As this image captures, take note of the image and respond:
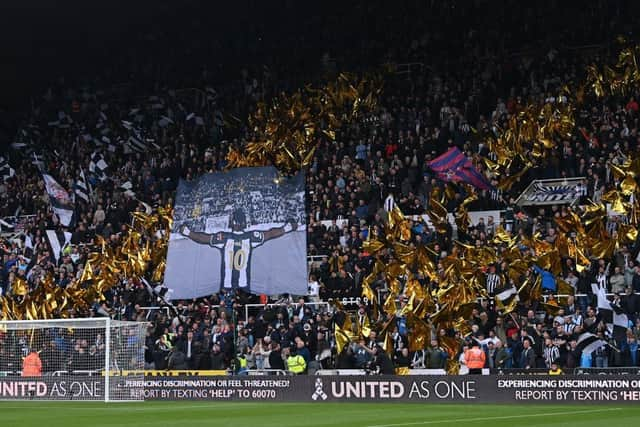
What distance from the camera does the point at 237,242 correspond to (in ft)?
108

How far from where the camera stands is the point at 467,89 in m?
35.0

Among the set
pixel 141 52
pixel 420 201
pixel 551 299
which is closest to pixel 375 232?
pixel 420 201

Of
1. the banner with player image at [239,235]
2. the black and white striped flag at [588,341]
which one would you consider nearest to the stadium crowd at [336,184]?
the black and white striped flag at [588,341]

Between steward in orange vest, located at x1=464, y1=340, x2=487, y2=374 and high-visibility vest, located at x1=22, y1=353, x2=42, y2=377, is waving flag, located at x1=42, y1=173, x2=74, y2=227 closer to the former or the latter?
high-visibility vest, located at x1=22, y1=353, x2=42, y2=377

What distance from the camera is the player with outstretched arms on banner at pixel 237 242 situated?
105 feet

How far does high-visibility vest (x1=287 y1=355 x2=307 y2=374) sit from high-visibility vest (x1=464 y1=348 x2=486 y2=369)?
13.2ft

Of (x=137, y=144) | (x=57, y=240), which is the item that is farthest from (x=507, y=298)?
(x=137, y=144)

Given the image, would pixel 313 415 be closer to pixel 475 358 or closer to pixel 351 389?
pixel 351 389

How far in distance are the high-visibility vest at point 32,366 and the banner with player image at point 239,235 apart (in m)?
5.40

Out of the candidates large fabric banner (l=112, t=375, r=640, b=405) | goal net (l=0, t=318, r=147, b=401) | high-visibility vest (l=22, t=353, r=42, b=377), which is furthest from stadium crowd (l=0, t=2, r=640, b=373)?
large fabric banner (l=112, t=375, r=640, b=405)

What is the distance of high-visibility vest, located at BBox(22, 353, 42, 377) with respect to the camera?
2784cm

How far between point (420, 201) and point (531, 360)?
7857 mm

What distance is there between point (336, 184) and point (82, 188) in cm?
970

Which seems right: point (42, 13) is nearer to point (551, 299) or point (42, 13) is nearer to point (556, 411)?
point (551, 299)
